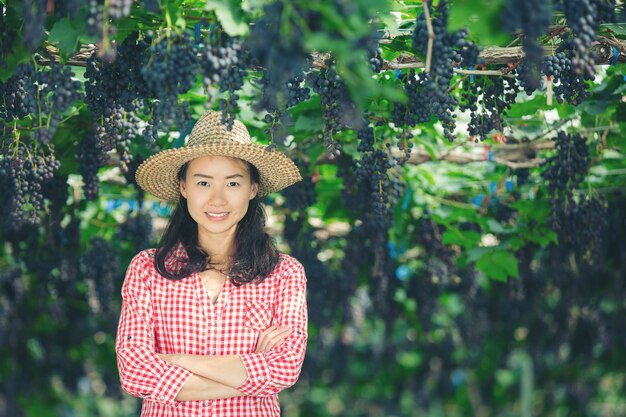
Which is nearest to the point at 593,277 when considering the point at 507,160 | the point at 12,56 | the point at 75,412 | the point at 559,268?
the point at 559,268

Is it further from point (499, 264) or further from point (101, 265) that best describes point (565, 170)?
point (101, 265)

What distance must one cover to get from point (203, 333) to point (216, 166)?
26.3 inches

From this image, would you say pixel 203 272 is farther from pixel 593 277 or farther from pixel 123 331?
pixel 593 277

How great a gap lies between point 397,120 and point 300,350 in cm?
128

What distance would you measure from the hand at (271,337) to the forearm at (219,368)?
0.14 m

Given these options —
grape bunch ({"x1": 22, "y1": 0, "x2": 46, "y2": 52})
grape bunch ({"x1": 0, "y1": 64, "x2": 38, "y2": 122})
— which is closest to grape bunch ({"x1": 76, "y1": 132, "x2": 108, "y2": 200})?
grape bunch ({"x1": 0, "y1": 64, "x2": 38, "y2": 122})

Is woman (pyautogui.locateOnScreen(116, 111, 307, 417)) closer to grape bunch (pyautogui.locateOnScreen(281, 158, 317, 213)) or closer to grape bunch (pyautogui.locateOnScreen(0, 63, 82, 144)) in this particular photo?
grape bunch (pyautogui.locateOnScreen(0, 63, 82, 144))

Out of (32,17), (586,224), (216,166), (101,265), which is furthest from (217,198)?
(101,265)

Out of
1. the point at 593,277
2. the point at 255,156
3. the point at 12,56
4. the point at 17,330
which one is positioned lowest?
the point at 17,330

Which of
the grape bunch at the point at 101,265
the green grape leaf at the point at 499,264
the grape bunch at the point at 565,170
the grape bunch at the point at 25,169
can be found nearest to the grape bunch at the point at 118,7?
the grape bunch at the point at 25,169

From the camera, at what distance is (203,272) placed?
10.7 ft

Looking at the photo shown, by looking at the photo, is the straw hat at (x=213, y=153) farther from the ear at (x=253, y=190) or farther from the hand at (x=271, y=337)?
the hand at (x=271, y=337)

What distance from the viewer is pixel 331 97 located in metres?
3.35

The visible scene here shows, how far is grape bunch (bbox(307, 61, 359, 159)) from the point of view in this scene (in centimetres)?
321
